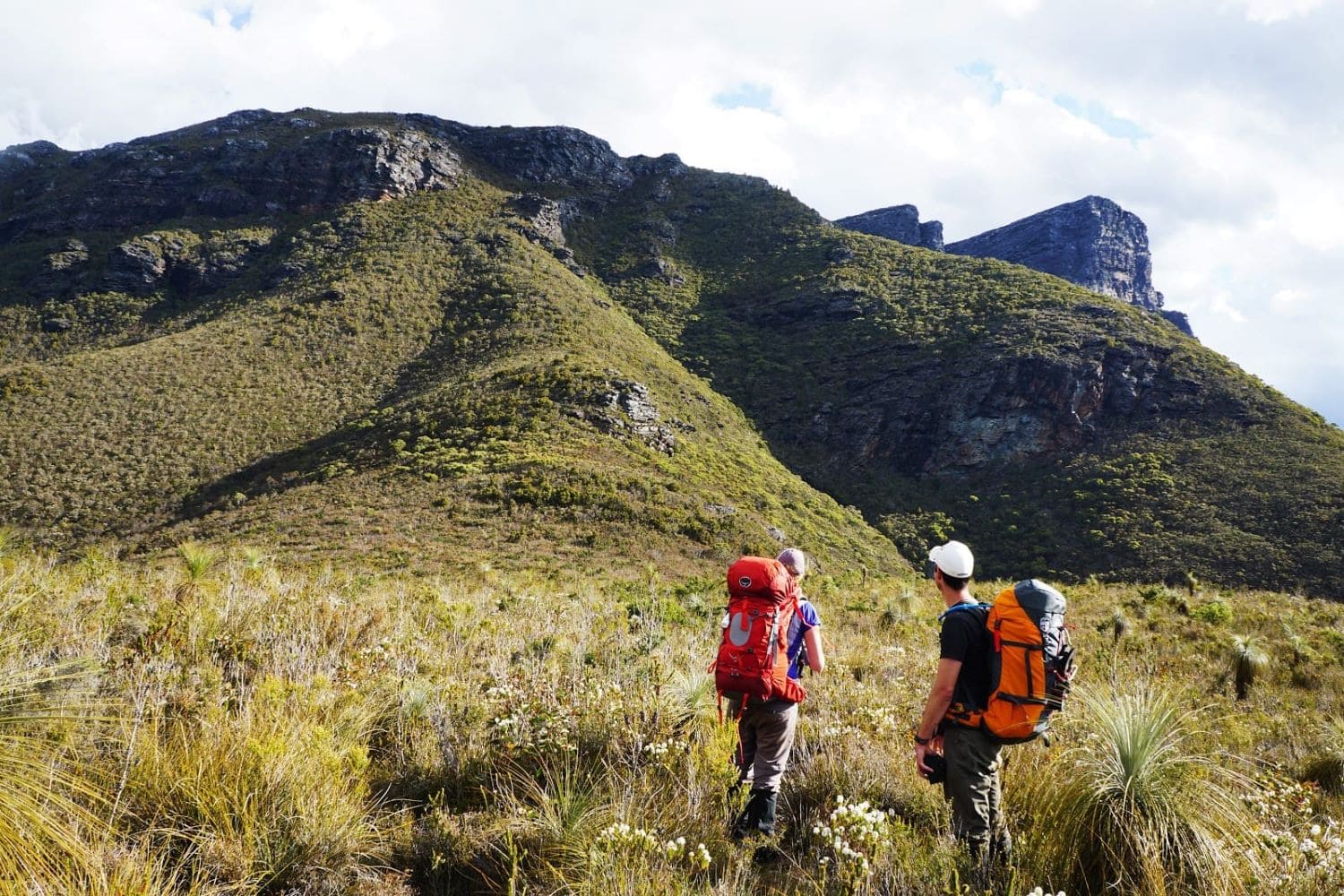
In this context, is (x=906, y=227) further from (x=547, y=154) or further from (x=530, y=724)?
(x=530, y=724)

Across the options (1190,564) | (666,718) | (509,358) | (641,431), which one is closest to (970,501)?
(1190,564)

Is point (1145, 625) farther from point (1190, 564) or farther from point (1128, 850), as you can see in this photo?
point (1190, 564)

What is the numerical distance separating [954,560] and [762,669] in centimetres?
120

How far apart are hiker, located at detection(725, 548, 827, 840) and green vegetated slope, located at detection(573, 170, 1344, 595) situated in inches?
1390

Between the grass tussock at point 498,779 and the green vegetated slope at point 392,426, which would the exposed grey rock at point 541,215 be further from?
the grass tussock at point 498,779

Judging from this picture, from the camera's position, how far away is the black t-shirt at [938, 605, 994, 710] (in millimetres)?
3139

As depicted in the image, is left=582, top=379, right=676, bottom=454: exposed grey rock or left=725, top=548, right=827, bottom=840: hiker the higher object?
left=582, top=379, right=676, bottom=454: exposed grey rock

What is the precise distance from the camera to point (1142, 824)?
2881 mm

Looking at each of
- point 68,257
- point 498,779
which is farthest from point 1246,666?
point 68,257

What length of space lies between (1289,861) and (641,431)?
113ft

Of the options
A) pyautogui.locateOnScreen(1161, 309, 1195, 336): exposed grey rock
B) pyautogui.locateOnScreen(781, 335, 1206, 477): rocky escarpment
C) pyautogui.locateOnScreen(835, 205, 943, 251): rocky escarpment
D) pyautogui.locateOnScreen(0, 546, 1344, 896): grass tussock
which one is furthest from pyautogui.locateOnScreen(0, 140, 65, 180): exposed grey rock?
pyautogui.locateOnScreen(1161, 309, 1195, 336): exposed grey rock

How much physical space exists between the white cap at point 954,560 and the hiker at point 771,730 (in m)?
0.73

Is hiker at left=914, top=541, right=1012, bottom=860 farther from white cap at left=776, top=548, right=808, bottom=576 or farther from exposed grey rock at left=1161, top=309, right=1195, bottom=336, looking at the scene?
exposed grey rock at left=1161, top=309, right=1195, bottom=336

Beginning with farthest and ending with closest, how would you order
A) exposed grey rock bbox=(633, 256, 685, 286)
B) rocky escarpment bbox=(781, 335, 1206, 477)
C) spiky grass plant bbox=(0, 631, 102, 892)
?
exposed grey rock bbox=(633, 256, 685, 286), rocky escarpment bbox=(781, 335, 1206, 477), spiky grass plant bbox=(0, 631, 102, 892)
